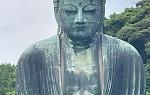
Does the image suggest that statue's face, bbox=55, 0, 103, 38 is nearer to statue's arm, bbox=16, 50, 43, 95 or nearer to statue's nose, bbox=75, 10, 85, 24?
statue's nose, bbox=75, 10, 85, 24

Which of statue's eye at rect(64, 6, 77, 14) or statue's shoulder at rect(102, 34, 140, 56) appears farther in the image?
statue's shoulder at rect(102, 34, 140, 56)

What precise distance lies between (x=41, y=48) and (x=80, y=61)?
1.85ft

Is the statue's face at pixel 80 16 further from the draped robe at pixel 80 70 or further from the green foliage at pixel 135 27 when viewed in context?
the green foliage at pixel 135 27

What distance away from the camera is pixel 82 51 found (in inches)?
483

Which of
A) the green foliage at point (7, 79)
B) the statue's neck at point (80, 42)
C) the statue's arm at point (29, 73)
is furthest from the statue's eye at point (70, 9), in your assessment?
the green foliage at point (7, 79)

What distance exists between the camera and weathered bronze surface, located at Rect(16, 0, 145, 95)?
12148 mm

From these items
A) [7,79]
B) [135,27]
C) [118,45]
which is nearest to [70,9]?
[118,45]

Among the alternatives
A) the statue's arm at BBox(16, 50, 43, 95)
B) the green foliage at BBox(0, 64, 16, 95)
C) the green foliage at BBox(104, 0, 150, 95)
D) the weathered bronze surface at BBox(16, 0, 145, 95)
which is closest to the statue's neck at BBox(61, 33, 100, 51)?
the weathered bronze surface at BBox(16, 0, 145, 95)

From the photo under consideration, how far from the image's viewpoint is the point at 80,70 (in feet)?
40.1

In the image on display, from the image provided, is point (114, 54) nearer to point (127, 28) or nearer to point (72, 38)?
point (72, 38)

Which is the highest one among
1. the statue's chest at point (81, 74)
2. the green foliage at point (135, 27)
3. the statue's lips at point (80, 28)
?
the green foliage at point (135, 27)

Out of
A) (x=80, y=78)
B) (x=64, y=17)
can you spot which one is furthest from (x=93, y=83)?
(x=64, y=17)

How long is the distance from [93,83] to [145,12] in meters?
35.0

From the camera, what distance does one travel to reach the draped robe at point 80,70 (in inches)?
480
